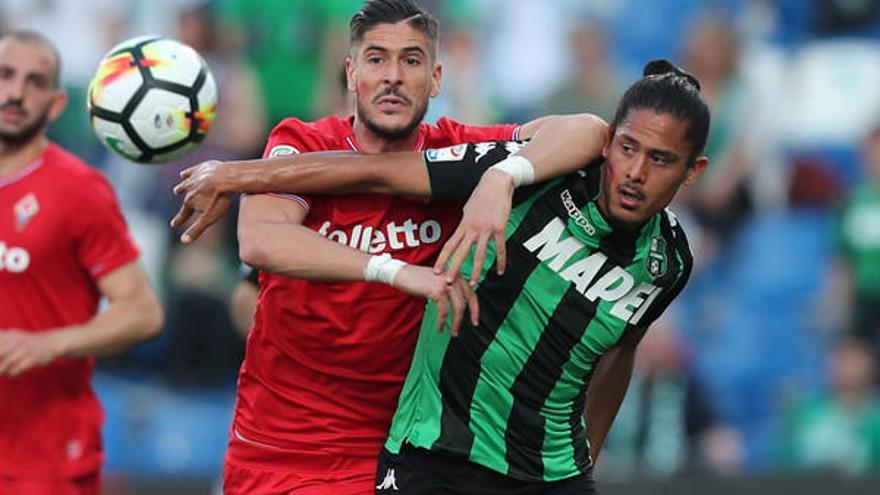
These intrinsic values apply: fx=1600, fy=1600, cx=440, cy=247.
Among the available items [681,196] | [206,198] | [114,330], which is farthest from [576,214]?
[681,196]

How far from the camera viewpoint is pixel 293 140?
17.8 feet

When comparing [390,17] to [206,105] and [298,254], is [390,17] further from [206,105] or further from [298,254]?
[206,105]

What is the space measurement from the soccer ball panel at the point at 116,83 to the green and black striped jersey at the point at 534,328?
1.52 m

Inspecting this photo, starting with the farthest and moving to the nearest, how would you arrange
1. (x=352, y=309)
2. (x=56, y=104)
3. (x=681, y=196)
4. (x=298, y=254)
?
1. (x=681, y=196)
2. (x=56, y=104)
3. (x=352, y=309)
4. (x=298, y=254)

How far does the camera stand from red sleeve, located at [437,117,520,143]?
5.58 m

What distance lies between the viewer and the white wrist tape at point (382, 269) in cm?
477

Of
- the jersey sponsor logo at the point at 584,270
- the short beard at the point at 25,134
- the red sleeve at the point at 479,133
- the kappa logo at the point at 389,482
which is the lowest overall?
the kappa logo at the point at 389,482

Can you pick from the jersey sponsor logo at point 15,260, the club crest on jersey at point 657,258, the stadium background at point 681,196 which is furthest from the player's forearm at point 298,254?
the stadium background at point 681,196

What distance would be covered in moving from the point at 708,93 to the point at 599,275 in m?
6.07

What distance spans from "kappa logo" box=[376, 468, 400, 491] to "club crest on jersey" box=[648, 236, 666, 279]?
1.07m

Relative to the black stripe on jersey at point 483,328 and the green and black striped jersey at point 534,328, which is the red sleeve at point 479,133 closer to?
the green and black striped jersey at point 534,328

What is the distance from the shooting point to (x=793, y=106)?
11133 mm

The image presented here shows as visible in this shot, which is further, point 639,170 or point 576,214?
point 576,214

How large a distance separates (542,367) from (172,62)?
210 centimetres
